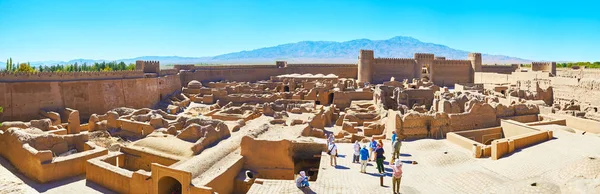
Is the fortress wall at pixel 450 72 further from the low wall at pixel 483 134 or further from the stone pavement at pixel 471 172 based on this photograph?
the stone pavement at pixel 471 172

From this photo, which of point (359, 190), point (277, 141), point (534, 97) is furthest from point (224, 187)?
point (534, 97)

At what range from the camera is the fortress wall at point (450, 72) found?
145 feet

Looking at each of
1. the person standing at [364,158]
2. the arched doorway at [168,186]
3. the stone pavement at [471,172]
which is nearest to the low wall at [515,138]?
the stone pavement at [471,172]

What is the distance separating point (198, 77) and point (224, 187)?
108 feet

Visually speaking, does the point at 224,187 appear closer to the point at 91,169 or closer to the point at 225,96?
the point at 91,169

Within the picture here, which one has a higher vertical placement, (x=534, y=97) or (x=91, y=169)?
(x=534, y=97)

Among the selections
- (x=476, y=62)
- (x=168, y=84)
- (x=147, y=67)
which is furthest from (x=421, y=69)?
(x=147, y=67)

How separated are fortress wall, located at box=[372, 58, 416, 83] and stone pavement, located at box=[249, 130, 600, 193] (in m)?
30.8

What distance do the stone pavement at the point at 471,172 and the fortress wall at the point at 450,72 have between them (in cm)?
3104

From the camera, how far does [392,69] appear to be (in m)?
44.7

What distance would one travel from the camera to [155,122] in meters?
19.3

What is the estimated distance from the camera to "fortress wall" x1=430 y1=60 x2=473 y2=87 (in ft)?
145

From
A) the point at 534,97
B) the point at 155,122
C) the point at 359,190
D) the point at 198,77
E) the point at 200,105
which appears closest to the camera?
the point at 359,190

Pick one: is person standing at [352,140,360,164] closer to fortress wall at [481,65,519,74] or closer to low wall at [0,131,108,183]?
low wall at [0,131,108,183]
